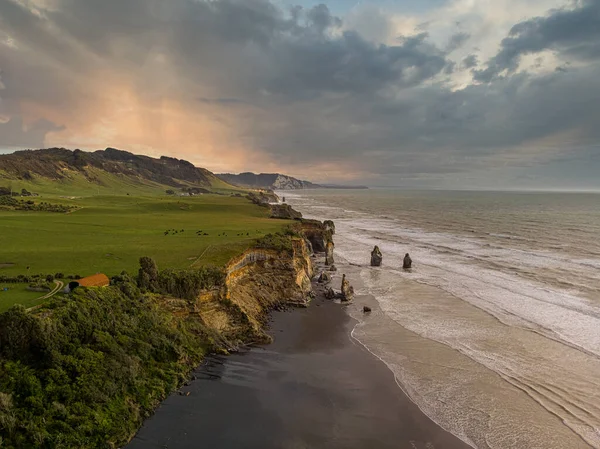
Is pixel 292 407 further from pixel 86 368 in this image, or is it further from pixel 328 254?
pixel 328 254

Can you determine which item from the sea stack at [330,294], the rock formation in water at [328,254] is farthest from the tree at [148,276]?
the rock formation in water at [328,254]

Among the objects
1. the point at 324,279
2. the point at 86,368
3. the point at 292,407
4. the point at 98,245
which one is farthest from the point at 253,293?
the point at 98,245

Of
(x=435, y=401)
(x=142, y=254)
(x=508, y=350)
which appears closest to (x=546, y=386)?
(x=508, y=350)

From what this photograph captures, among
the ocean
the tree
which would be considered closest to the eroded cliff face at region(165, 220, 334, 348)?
the tree

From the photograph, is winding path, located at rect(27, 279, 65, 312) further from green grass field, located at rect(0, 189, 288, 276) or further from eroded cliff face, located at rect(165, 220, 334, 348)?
eroded cliff face, located at rect(165, 220, 334, 348)

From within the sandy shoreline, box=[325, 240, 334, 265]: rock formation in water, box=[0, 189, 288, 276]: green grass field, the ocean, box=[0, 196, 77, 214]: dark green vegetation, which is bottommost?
the sandy shoreline

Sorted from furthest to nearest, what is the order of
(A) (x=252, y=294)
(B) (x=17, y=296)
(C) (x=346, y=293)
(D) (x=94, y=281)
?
(C) (x=346, y=293) < (A) (x=252, y=294) < (D) (x=94, y=281) < (B) (x=17, y=296)
